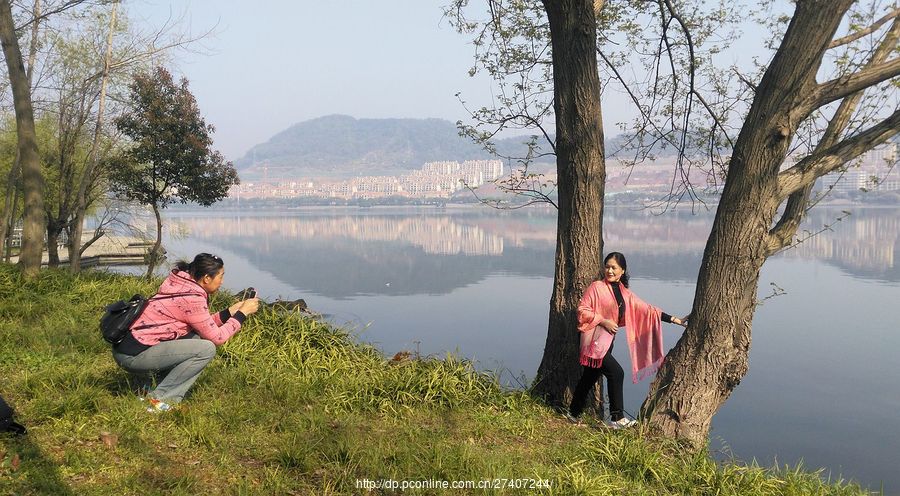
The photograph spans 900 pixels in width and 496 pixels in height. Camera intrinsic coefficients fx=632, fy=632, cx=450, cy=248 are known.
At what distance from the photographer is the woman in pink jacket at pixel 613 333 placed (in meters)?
5.17

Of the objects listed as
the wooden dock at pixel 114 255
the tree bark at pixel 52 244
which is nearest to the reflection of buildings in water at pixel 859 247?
the wooden dock at pixel 114 255

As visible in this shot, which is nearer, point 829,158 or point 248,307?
point 248,307

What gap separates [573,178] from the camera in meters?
5.75

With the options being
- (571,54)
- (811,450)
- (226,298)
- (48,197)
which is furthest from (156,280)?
(811,450)

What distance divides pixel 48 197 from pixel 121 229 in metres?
4.78

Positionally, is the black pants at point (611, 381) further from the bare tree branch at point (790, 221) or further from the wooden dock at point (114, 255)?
the wooden dock at point (114, 255)

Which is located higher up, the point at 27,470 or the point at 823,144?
the point at 823,144

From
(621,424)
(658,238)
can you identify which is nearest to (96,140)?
(621,424)

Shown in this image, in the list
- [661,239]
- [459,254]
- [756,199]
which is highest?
[756,199]

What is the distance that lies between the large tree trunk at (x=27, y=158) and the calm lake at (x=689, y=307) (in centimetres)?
453

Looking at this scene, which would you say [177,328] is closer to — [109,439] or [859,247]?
[109,439]

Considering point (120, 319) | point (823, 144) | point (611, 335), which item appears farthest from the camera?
point (823, 144)

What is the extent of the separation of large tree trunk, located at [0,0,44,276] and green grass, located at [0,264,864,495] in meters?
2.98

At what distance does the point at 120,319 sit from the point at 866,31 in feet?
21.2
